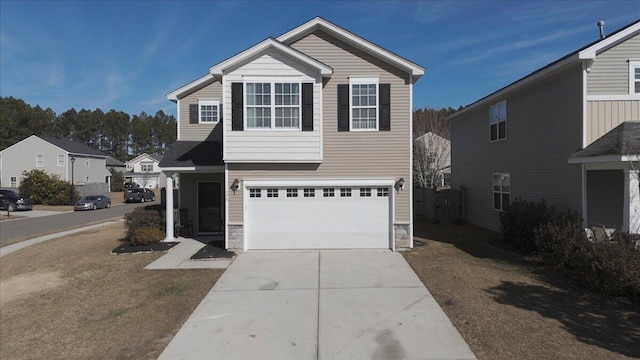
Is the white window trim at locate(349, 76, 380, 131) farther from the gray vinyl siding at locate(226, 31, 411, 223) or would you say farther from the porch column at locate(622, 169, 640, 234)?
the porch column at locate(622, 169, 640, 234)

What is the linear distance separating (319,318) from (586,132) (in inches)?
380

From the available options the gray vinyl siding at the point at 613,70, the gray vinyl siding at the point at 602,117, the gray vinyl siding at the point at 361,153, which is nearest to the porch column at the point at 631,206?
the gray vinyl siding at the point at 602,117

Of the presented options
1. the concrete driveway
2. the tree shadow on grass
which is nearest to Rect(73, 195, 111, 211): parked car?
the concrete driveway

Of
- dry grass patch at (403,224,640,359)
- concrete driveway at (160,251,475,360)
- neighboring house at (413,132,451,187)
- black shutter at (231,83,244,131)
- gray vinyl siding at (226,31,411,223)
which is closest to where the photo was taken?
dry grass patch at (403,224,640,359)

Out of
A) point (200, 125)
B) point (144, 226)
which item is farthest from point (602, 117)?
point (144, 226)

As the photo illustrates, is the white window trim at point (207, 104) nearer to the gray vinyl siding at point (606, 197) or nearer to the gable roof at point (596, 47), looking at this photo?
the gable roof at point (596, 47)

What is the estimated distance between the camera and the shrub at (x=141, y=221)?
46.2ft

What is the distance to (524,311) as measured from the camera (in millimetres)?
7184

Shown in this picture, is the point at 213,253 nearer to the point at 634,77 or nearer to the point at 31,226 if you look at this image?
the point at 634,77

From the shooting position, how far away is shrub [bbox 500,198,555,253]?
39.5 ft

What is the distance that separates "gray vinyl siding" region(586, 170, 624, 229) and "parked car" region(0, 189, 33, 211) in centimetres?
3881

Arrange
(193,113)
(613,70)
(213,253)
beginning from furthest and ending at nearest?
(193,113) → (213,253) → (613,70)

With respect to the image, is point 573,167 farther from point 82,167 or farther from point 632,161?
point 82,167

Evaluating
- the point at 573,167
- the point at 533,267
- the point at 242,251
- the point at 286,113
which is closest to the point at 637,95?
the point at 573,167
